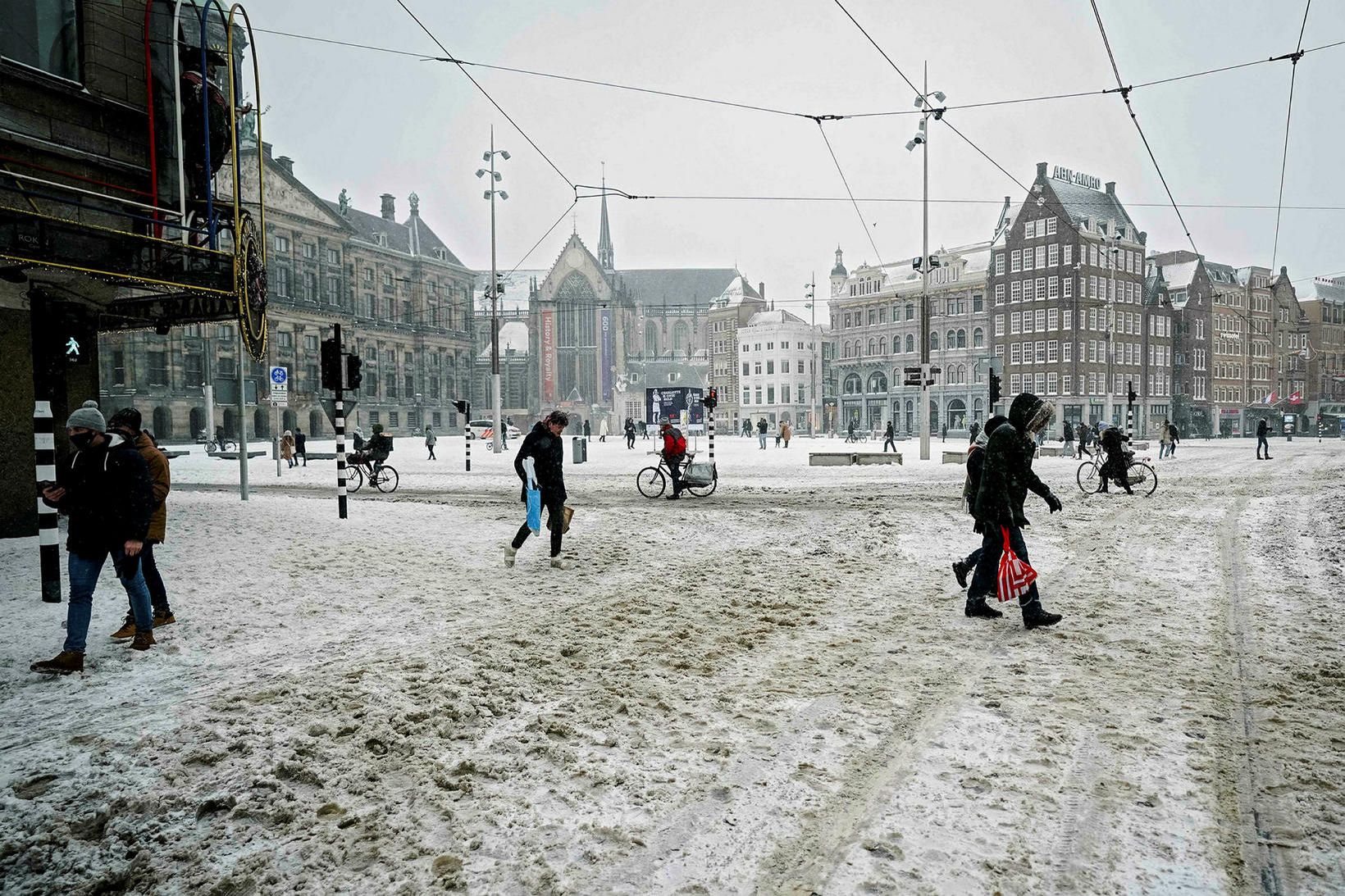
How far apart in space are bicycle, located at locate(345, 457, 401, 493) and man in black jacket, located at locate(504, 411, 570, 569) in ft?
36.7

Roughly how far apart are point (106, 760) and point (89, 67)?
10425 mm

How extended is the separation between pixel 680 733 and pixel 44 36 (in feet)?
38.6

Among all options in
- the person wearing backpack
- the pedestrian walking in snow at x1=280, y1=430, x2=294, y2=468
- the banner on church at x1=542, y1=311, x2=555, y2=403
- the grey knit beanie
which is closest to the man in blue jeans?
the grey knit beanie

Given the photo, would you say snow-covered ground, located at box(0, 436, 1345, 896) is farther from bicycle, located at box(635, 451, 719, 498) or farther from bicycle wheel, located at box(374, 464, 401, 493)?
bicycle wheel, located at box(374, 464, 401, 493)

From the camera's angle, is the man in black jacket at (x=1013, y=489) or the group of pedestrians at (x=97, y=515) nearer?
the group of pedestrians at (x=97, y=515)

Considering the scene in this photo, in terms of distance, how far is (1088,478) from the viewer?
19.9 meters

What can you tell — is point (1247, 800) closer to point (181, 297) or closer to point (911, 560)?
point (911, 560)

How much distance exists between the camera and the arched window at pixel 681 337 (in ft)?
349

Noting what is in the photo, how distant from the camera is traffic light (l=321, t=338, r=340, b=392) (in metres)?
13.7

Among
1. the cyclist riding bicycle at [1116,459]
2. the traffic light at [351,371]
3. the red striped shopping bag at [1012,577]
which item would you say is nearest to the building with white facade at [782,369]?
the cyclist riding bicycle at [1116,459]

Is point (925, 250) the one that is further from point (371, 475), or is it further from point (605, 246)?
point (605, 246)

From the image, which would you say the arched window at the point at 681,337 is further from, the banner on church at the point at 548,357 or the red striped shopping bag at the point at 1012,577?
the red striped shopping bag at the point at 1012,577

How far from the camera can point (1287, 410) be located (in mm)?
82688

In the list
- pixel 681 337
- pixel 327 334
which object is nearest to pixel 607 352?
pixel 681 337
